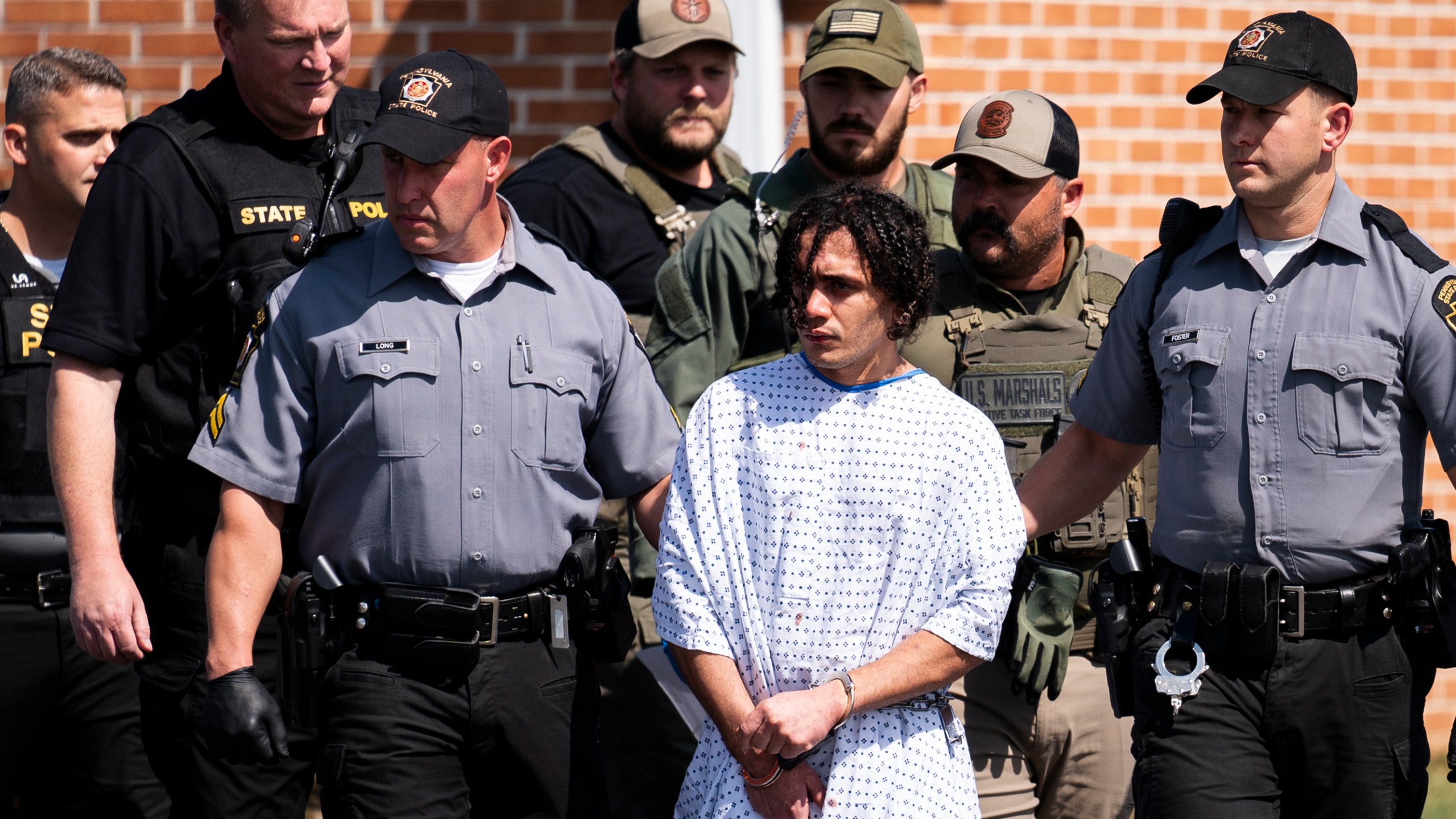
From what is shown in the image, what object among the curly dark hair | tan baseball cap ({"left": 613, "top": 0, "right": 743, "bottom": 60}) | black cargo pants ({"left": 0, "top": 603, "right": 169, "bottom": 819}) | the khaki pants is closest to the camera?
the curly dark hair

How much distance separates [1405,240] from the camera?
3.64 meters

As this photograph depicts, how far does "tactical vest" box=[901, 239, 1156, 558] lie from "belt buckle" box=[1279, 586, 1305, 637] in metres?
0.78

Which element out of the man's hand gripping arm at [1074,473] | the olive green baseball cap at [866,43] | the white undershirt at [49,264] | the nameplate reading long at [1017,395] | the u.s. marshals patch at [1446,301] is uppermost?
the olive green baseball cap at [866,43]

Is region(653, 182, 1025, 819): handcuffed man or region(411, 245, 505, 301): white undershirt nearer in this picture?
region(653, 182, 1025, 819): handcuffed man

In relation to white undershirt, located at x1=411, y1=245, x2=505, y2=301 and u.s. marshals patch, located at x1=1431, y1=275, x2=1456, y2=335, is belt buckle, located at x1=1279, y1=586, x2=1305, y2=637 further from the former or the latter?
white undershirt, located at x1=411, y1=245, x2=505, y2=301

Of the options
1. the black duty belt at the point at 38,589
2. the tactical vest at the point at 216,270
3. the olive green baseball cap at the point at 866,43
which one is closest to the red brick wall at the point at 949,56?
the olive green baseball cap at the point at 866,43

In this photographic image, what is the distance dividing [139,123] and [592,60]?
2249 mm

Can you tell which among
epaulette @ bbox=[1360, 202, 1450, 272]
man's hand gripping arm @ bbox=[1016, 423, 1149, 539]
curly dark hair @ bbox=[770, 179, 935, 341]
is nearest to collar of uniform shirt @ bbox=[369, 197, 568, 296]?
curly dark hair @ bbox=[770, 179, 935, 341]

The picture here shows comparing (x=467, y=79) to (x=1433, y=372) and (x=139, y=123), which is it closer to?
(x=139, y=123)

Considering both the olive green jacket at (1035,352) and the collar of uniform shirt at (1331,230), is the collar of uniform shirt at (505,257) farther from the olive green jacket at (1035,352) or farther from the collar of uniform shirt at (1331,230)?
the collar of uniform shirt at (1331,230)

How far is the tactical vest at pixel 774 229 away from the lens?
4547 mm

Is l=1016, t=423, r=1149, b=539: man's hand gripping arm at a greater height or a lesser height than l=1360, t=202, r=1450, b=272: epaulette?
lesser

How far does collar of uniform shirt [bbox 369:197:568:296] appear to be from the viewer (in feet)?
11.6

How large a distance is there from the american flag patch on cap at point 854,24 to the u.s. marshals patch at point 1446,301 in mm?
1862
